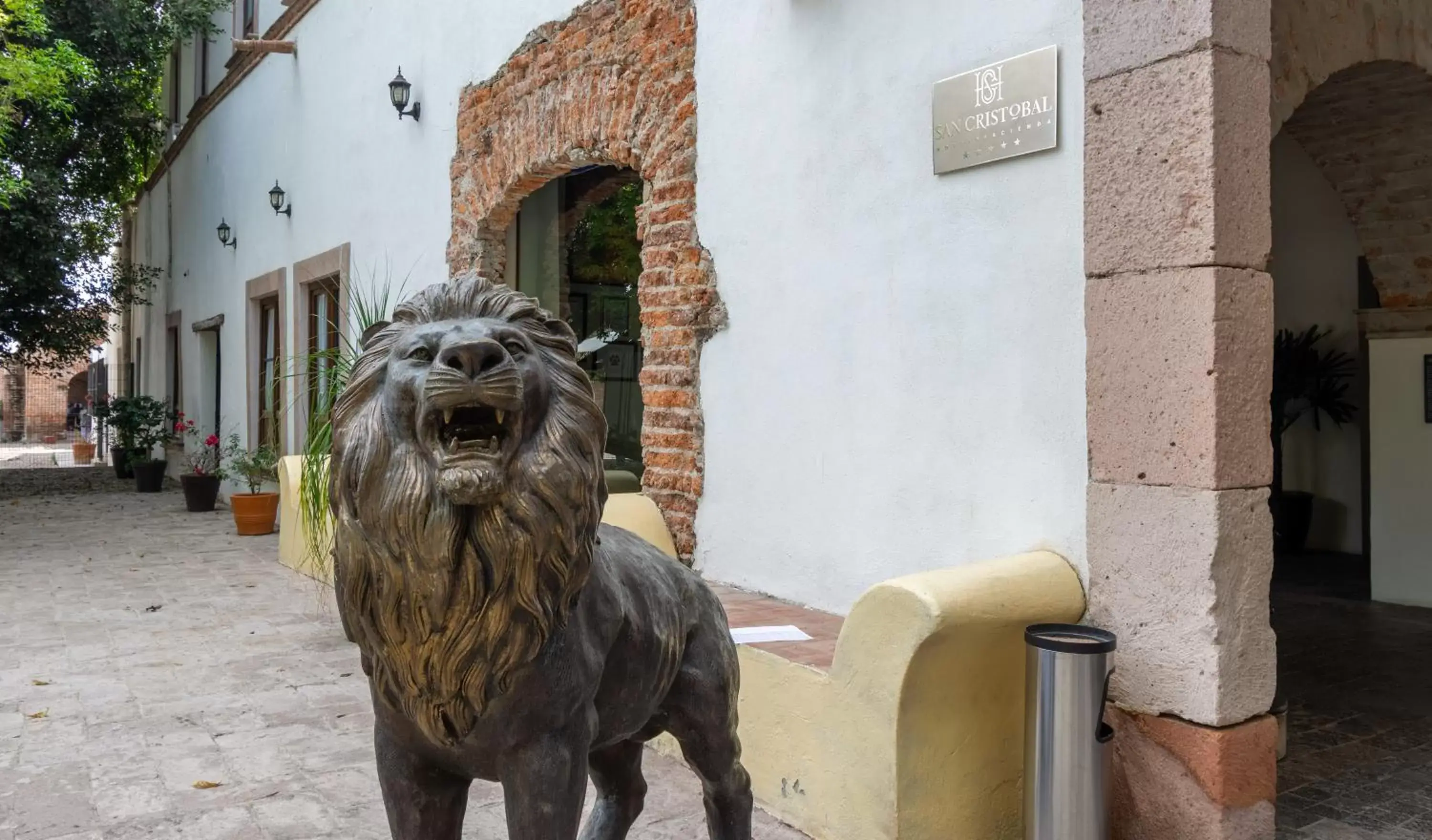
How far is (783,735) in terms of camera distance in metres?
3.37

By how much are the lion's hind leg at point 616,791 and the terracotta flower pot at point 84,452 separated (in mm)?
21962

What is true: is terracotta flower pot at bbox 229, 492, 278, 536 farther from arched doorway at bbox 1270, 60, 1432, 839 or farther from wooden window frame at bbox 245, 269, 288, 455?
arched doorway at bbox 1270, 60, 1432, 839

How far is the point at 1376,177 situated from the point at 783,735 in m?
4.41

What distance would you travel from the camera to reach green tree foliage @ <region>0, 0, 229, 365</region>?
10938mm

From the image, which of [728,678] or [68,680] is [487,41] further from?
[728,678]

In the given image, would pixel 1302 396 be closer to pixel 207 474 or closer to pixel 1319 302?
pixel 1319 302

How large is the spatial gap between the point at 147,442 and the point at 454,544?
14939 millimetres

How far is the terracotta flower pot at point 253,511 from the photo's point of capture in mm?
9789

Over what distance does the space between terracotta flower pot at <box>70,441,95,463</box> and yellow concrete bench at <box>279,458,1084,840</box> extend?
2149cm

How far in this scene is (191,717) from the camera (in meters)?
4.42

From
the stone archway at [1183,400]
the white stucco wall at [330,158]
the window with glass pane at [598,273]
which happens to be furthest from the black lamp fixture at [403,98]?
the stone archway at [1183,400]

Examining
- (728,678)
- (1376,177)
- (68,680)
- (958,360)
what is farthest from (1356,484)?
(68,680)

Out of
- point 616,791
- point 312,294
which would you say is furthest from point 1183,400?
point 312,294

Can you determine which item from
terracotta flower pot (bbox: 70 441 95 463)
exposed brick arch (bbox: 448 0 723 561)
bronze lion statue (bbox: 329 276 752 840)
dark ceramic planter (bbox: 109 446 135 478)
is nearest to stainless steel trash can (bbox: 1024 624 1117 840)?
bronze lion statue (bbox: 329 276 752 840)
